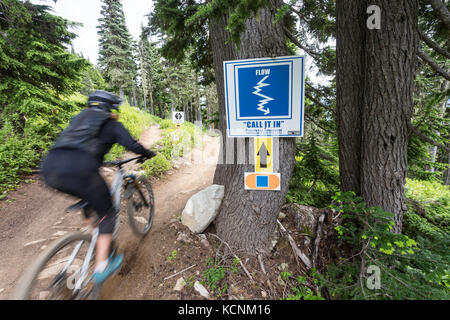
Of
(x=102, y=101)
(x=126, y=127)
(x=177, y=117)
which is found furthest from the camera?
(x=177, y=117)

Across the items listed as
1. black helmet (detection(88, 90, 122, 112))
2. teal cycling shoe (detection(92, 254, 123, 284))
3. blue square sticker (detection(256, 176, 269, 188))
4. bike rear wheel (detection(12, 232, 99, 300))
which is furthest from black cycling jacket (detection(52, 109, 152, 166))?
blue square sticker (detection(256, 176, 269, 188))

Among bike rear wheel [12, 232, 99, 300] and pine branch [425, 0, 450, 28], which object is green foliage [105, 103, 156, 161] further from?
pine branch [425, 0, 450, 28]

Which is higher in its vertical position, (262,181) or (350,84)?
(350,84)

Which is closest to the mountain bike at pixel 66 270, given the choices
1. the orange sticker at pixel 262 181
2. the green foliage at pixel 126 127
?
the orange sticker at pixel 262 181

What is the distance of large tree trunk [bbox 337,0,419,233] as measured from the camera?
2079 mm

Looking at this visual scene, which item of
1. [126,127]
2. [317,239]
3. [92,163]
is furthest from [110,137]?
[126,127]

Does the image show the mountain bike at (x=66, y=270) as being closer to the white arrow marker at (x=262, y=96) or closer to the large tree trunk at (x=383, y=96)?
the white arrow marker at (x=262, y=96)

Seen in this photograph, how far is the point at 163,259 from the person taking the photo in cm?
276

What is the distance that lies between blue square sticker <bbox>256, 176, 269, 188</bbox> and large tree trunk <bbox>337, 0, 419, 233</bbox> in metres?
1.43

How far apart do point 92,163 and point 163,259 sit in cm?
178

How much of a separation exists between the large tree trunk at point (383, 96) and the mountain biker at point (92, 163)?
345cm

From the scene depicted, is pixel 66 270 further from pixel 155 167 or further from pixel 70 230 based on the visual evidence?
pixel 155 167

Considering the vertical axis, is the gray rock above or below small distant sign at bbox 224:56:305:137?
below
